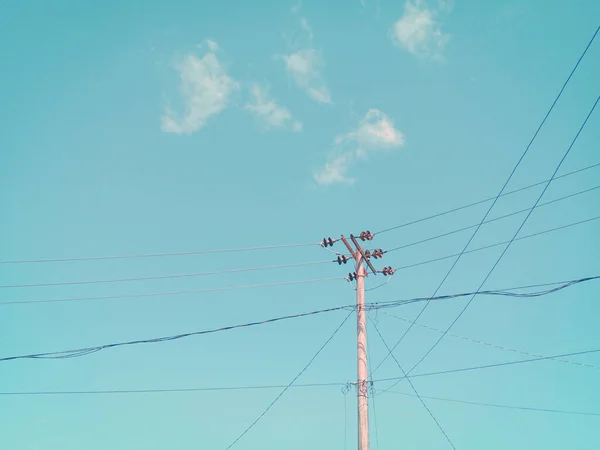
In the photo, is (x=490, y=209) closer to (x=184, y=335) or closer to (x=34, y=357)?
(x=184, y=335)

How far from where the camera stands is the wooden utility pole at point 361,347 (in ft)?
38.7

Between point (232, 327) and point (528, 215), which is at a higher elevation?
point (528, 215)

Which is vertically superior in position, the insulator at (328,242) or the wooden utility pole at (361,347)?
the insulator at (328,242)

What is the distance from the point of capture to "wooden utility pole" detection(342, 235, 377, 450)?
38.7 ft

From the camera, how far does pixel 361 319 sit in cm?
1343

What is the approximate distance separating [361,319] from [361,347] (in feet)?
2.65

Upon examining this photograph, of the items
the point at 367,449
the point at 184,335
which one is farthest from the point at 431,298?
the point at 184,335

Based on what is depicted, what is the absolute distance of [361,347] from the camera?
13070 mm

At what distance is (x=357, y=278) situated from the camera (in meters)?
14.5

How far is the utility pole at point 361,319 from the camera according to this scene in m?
11.9

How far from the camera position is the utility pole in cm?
1190

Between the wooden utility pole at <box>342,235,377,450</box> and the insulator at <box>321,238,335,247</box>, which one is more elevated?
the insulator at <box>321,238,335,247</box>

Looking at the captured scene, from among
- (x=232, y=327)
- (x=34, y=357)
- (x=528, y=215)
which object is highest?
(x=528, y=215)

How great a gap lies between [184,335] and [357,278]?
5.70 metres
